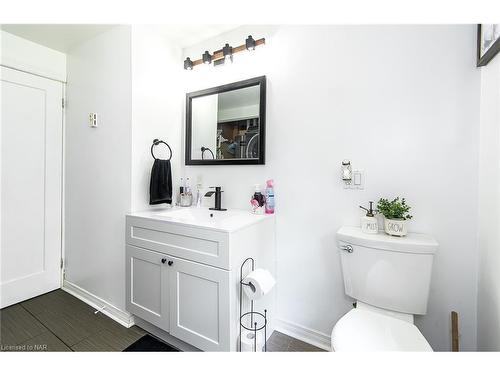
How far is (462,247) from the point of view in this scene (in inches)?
43.1

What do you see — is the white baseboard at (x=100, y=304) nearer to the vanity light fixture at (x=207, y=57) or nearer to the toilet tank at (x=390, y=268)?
the toilet tank at (x=390, y=268)

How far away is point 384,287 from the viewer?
108cm

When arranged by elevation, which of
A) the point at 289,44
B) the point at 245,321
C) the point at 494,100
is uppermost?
the point at 289,44

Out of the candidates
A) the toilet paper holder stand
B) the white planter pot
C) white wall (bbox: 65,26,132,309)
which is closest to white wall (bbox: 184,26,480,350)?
the white planter pot

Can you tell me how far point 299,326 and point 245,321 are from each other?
420 millimetres

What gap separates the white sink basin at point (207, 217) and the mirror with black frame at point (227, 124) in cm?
38

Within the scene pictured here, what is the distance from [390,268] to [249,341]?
806 millimetres

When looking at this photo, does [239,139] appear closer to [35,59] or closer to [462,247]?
[462,247]

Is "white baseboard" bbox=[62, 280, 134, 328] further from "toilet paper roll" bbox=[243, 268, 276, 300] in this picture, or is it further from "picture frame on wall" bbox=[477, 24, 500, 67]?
"picture frame on wall" bbox=[477, 24, 500, 67]

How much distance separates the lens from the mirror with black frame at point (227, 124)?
1.58m

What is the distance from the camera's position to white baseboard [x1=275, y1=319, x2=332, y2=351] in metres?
Answer: 1.38

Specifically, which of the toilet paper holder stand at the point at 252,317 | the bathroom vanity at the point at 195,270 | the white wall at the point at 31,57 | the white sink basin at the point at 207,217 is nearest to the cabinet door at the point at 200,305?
the bathroom vanity at the point at 195,270
